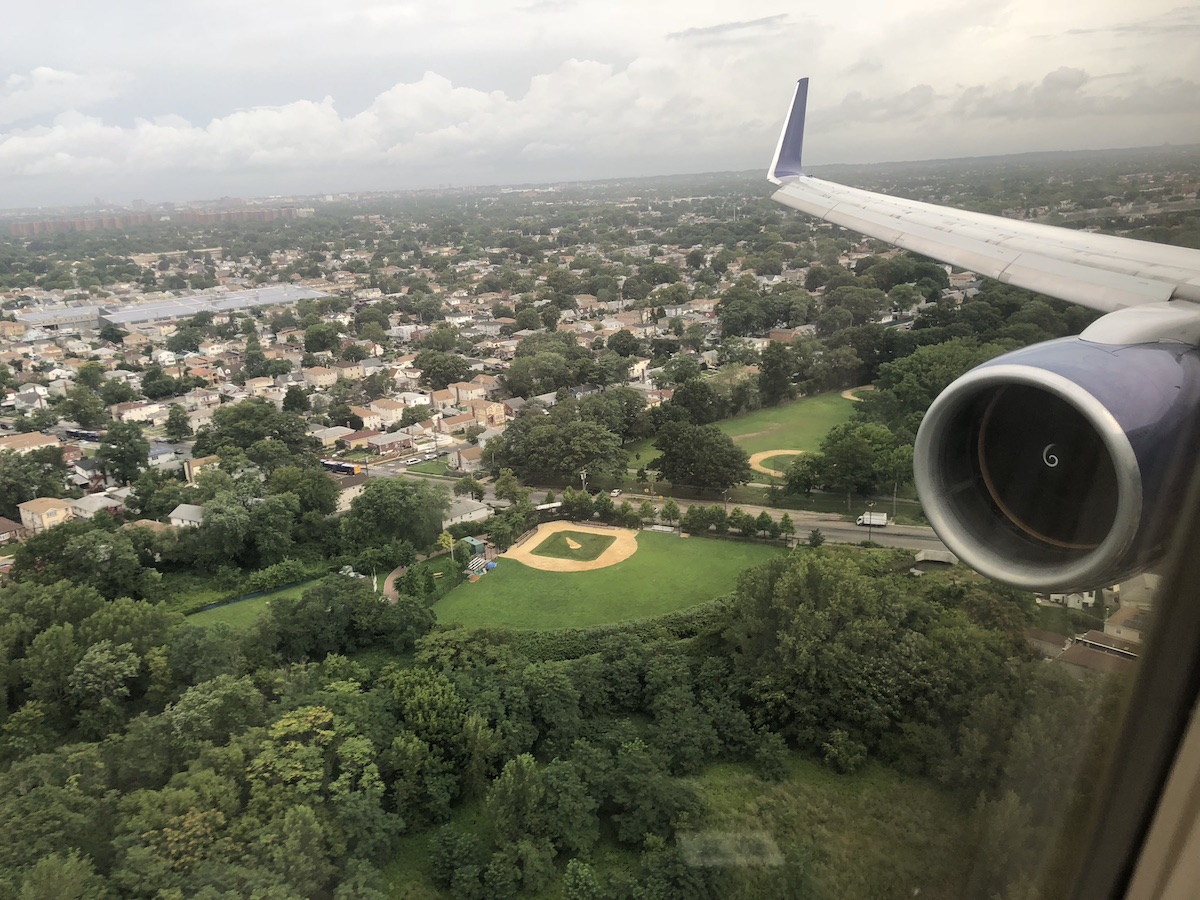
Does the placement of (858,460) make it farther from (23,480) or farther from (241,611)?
(23,480)

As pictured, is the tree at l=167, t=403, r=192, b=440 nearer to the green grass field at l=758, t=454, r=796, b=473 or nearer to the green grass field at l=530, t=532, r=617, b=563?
the green grass field at l=530, t=532, r=617, b=563

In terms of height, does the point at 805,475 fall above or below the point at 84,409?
above

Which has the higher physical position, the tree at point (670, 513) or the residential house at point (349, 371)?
the tree at point (670, 513)

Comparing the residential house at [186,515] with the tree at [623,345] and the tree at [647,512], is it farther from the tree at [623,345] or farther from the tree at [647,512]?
the tree at [623,345]

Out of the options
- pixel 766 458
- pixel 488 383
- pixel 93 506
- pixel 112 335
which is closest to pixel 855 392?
pixel 766 458

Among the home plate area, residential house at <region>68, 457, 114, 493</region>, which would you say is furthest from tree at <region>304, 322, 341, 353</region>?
the home plate area

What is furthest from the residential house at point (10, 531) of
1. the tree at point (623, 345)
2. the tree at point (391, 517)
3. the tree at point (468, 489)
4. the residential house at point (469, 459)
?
the tree at point (623, 345)
